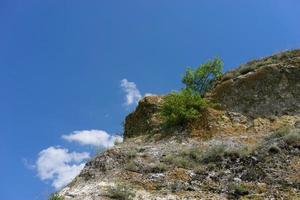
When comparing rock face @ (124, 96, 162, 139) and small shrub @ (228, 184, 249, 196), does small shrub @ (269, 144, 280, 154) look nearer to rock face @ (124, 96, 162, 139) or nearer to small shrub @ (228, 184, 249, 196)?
small shrub @ (228, 184, 249, 196)

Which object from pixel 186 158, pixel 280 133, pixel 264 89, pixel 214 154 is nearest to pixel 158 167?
pixel 186 158

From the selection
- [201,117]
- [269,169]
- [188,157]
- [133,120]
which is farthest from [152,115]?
[269,169]

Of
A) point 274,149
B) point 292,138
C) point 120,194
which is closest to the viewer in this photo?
point 120,194

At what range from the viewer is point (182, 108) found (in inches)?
846

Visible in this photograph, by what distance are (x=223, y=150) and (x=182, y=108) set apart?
4393mm

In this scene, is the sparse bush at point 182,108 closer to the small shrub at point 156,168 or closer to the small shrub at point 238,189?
the small shrub at point 156,168

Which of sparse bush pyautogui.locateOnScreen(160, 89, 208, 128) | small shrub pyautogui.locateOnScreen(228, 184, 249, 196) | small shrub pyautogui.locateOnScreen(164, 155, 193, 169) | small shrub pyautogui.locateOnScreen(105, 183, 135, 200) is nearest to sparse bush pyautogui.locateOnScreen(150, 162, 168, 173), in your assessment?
small shrub pyautogui.locateOnScreen(164, 155, 193, 169)

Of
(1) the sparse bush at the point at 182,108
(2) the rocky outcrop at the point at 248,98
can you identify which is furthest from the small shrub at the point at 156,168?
(1) the sparse bush at the point at 182,108

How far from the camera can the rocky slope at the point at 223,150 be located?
15084mm

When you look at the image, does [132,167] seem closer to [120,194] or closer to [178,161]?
[178,161]

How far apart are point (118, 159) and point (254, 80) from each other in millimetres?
8219

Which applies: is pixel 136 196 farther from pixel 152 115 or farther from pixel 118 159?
pixel 152 115

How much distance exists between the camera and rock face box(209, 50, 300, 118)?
21859 mm

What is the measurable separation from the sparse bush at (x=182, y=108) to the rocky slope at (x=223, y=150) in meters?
0.43
